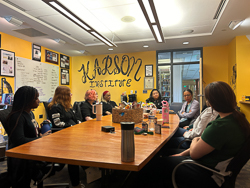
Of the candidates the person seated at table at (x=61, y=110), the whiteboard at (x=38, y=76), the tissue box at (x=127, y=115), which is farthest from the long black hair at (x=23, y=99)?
the whiteboard at (x=38, y=76)

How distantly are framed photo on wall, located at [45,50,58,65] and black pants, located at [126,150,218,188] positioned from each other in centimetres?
555

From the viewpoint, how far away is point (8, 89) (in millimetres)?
4543

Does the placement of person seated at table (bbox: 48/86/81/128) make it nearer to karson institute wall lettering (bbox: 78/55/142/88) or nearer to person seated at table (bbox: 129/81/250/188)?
person seated at table (bbox: 129/81/250/188)

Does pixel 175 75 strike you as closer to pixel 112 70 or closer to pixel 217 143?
pixel 112 70

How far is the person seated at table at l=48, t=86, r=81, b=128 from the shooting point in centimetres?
246

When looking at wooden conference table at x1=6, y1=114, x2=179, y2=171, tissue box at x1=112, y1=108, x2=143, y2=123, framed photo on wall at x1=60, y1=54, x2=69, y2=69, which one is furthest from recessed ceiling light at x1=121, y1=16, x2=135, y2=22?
framed photo on wall at x1=60, y1=54, x2=69, y2=69

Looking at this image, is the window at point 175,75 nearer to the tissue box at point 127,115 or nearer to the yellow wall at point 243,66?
the yellow wall at point 243,66

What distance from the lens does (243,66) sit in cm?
471

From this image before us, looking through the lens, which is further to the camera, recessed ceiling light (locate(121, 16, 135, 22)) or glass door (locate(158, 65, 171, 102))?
glass door (locate(158, 65, 171, 102))

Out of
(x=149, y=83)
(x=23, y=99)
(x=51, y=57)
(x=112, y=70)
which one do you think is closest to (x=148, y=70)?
(x=149, y=83)

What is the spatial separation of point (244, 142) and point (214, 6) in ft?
9.86

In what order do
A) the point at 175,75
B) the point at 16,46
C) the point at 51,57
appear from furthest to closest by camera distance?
the point at 175,75
the point at 51,57
the point at 16,46

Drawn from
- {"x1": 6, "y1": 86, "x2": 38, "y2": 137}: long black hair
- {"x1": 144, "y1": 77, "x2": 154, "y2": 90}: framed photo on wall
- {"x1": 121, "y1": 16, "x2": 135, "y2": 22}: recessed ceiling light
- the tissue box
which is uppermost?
{"x1": 121, "y1": 16, "x2": 135, "y2": 22}: recessed ceiling light

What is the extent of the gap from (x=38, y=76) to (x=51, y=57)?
3.16ft
